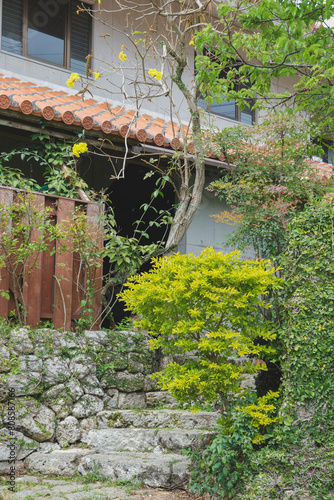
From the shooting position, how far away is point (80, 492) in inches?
181

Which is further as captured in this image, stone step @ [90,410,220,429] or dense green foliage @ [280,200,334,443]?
stone step @ [90,410,220,429]

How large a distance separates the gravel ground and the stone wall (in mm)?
612

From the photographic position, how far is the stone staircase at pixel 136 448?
4840mm

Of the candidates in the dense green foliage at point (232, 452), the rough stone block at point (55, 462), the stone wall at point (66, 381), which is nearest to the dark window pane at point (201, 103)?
the stone wall at point (66, 381)

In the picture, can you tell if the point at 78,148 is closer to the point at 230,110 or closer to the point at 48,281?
the point at 48,281

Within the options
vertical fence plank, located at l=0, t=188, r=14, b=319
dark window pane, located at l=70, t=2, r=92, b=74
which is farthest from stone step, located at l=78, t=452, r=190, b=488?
dark window pane, located at l=70, t=2, r=92, b=74

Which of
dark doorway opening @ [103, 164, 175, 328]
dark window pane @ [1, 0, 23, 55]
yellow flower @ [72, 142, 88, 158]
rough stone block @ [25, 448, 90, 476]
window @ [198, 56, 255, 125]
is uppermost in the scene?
dark window pane @ [1, 0, 23, 55]

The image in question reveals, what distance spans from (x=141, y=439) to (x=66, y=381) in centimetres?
109

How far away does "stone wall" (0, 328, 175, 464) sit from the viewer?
559 centimetres

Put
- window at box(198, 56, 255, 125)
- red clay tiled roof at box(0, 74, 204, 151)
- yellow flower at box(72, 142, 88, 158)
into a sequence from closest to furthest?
red clay tiled roof at box(0, 74, 204, 151)
yellow flower at box(72, 142, 88, 158)
window at box(198, 56, 255, 125)

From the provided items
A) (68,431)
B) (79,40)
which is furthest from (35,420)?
(79,40)

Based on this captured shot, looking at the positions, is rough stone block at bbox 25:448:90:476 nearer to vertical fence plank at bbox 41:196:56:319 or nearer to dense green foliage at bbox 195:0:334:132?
vertical fence plank at bbox 41:196:56:319

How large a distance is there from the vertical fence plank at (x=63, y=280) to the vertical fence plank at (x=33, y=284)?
9.0 inches

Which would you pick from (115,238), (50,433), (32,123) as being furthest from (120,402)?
(32,123)
